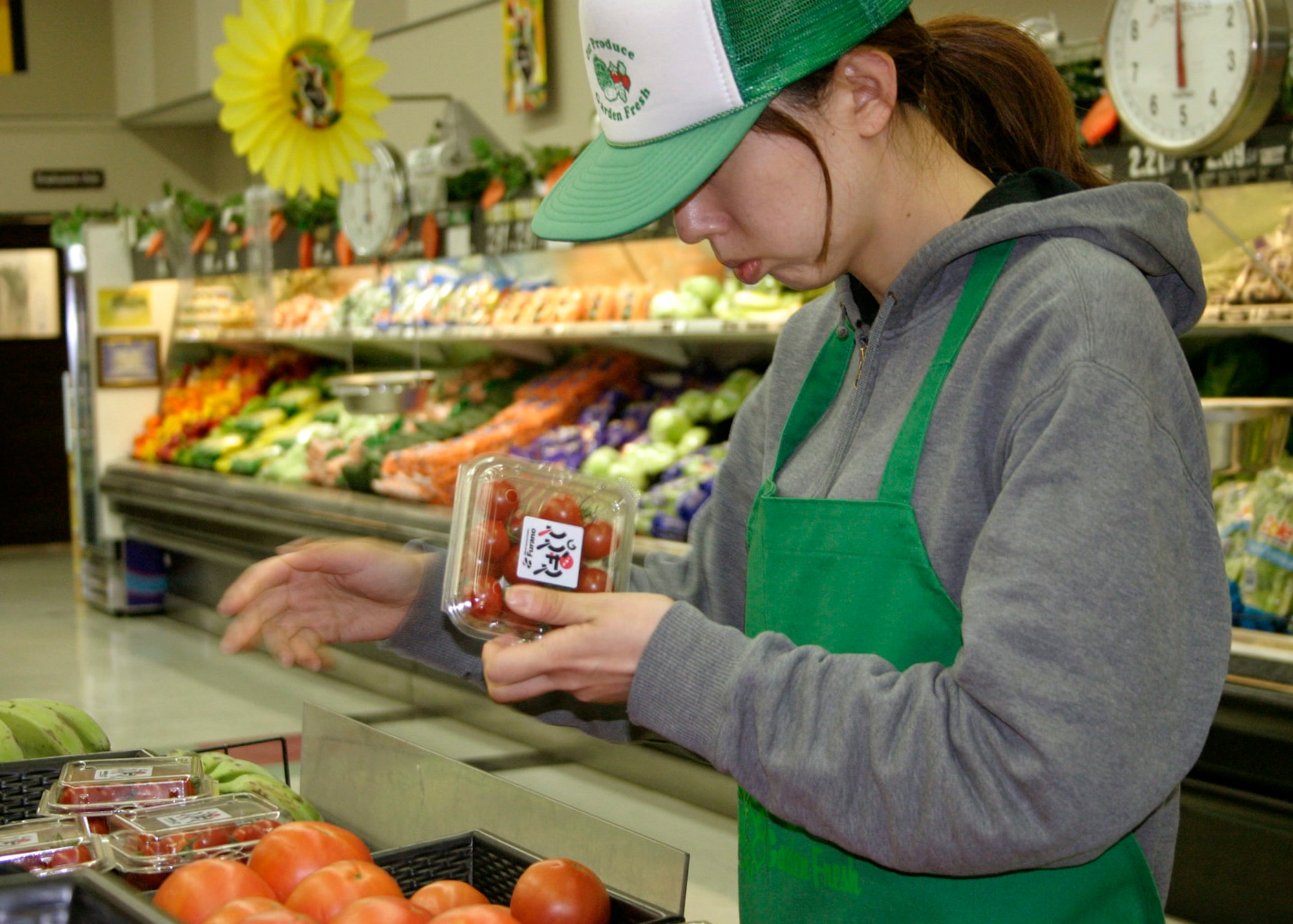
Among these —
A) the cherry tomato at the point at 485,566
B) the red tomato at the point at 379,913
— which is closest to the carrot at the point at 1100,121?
the cherry tomato at the point at 485,566

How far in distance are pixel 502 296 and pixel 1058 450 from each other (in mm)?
5125

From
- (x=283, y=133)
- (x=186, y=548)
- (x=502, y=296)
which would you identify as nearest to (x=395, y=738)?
(x=283, y=133)

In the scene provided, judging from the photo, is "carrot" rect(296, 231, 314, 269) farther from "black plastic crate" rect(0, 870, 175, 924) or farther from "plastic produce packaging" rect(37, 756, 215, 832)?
"black plastic crate" rect(0, 870, 175, 924)

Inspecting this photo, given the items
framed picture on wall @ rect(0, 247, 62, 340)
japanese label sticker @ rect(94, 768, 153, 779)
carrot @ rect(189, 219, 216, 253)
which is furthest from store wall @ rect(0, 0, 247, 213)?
japanese label sticker @ rect(94, 768, 153, 779)

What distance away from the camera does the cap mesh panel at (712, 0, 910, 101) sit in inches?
40.6

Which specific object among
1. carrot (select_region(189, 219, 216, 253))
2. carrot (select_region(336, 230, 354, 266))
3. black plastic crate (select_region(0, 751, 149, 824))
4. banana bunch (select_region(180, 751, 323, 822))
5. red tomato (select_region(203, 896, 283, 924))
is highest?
carrot (select_region(189, 219, 216, 253))

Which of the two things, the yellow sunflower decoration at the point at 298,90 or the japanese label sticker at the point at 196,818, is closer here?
the japanese label sticker at the point at 196,818

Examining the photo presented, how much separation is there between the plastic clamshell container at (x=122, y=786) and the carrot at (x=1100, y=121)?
2638 mm

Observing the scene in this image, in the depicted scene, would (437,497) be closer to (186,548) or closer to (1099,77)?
(186,548)

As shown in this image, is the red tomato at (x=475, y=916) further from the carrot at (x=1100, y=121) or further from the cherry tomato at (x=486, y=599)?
the carrot at (x=1100, y=121)

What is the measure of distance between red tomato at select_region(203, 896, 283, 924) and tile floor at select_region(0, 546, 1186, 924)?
205cm

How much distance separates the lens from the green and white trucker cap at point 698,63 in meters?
1.03

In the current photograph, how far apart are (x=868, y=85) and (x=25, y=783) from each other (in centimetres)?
138

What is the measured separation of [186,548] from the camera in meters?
6.75
